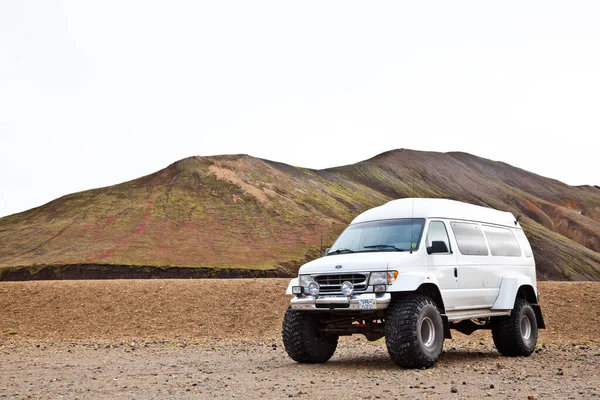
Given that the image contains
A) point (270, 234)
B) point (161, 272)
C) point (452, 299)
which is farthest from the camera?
point (270, 234)

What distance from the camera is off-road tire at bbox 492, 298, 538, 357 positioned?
15031 mm

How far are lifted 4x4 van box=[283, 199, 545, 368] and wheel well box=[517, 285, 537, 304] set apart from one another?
0.13 feet

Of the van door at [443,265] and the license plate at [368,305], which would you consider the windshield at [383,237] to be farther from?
the license plate at [368,305]

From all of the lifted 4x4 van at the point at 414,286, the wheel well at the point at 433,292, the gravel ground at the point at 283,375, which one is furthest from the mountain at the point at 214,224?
the wheel well at the point at 433,292

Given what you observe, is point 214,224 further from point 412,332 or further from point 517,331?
point 412,332

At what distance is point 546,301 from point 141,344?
573 inches

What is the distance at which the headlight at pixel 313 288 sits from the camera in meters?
13.0

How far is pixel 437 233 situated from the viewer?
13.7m

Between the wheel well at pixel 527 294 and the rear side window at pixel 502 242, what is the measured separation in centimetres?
78

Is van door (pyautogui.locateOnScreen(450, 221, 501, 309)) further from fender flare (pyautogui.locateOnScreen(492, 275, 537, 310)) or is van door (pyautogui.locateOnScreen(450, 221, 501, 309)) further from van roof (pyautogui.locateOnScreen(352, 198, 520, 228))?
van roof (pyautogui.locateOnScreen(352, 198, 520, 228))

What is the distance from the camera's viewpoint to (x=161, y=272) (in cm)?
6694

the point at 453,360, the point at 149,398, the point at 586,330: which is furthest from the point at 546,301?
the point at 149,398

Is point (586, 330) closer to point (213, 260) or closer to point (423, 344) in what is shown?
point (423, 344)

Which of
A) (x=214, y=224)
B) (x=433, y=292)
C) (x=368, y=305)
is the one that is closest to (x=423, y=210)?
(x=433, y=292)
